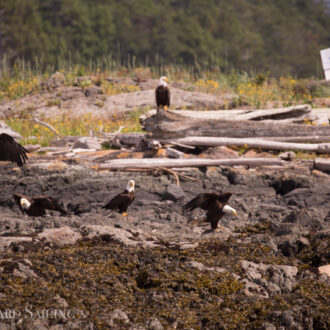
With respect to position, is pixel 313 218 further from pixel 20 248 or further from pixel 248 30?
pixel 248 30

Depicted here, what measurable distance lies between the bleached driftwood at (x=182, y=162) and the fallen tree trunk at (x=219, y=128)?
3.40 feet

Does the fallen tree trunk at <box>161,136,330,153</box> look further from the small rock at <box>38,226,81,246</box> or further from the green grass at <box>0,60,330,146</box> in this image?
the small rock at <box>38,226,81,246</box>

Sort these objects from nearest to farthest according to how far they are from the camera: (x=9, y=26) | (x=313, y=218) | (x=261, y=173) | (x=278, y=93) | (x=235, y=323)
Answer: (x=235, y=323) < (x=313, y=218) < (x=261, y=173) < (x=278, y=93) < (x=9, y=26)

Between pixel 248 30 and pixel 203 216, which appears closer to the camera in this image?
pixel 203 216

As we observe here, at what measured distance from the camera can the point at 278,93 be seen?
52.7ft

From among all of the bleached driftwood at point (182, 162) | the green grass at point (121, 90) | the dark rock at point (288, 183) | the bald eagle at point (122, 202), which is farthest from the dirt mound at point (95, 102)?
the bald eagle at point (122, 202)

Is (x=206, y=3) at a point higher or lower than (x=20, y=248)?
higher

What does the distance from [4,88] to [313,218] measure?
1383 cm

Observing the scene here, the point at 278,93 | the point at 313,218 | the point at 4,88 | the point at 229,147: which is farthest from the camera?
the point at 4,88

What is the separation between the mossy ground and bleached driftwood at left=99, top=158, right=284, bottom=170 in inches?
143

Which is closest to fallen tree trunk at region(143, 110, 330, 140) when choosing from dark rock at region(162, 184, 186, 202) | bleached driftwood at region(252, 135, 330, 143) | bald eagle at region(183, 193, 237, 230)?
bleached driftwood at region(252, 135, 330, 143)

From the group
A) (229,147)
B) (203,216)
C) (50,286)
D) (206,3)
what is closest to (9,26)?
(206,3)

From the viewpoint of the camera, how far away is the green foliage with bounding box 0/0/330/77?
31.5 m

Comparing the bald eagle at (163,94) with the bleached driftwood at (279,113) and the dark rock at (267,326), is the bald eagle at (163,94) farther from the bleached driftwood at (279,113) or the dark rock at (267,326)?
the dark rock at (267,326)
